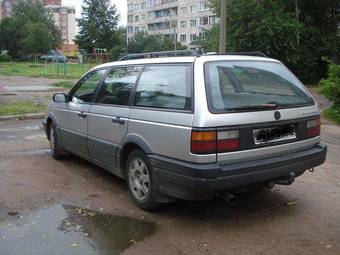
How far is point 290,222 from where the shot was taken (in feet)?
16.0

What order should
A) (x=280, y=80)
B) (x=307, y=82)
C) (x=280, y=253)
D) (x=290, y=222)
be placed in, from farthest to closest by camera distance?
(x=307, y=82), (x=280, y=80), (x=290, y=222), (x=280, y=253)

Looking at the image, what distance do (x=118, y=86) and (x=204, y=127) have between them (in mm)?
1802

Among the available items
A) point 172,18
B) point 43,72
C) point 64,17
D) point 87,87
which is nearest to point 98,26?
point 172,18

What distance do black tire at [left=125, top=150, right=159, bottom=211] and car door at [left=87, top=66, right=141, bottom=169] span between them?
0.30 metres

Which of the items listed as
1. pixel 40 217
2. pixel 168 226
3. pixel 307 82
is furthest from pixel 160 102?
pixel 307 82

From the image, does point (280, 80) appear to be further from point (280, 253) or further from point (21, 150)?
point (21, 150)

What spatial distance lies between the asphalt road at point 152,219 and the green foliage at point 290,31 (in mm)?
21270

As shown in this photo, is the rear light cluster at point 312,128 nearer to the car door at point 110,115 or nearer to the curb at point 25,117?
the car door at point 110,115

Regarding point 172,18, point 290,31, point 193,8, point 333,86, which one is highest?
point 193,8

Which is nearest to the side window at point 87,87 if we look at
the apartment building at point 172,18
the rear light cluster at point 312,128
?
the rear light cluster at point 312,128

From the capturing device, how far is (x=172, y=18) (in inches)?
3794

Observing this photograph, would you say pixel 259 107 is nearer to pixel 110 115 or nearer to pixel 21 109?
pixel 110 115

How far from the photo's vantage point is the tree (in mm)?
91250

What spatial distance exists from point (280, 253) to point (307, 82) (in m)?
26.3
